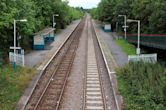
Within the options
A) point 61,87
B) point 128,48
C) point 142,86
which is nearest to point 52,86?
point 61,87

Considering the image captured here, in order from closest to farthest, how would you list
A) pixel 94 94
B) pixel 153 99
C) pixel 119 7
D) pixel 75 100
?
pixel 153 99, pixel 75 100, pixel 94 94, pixel 119 7

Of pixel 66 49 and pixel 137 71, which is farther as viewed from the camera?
pixel 66 49

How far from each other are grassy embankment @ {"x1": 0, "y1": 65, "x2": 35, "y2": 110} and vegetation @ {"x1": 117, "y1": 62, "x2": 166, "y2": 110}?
653 centimetres

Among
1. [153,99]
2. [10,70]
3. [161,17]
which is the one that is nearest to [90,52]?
[161,17]

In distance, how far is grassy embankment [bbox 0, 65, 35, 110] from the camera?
2319cm

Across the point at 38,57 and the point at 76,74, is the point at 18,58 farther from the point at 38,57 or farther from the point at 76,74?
the point at 38,57

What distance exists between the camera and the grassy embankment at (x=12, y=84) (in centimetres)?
2319

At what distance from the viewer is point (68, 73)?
33.7m

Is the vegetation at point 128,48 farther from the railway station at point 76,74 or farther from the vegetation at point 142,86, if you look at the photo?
the vegetation at point 142,86

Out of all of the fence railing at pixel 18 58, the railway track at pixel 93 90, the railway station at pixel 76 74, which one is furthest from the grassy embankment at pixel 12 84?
the railway track at pixel 93 90

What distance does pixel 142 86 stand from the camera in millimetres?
25859

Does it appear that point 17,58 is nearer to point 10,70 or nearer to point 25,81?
point 10,70

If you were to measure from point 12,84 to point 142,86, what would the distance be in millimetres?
8745

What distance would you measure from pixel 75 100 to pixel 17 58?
1236 centimetres
